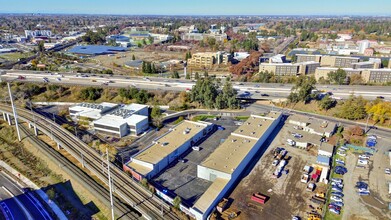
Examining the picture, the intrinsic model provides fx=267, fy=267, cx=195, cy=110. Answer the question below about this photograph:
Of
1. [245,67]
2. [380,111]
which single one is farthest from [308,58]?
[380,111]

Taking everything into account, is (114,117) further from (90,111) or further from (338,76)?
(338,76)

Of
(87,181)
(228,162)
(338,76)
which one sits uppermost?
(338,76)

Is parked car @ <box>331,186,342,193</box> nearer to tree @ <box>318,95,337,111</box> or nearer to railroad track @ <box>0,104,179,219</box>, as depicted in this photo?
railroad track @ <box>0,104,179,219</box>

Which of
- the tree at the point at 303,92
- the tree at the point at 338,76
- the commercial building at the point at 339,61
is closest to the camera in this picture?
the tree at the point at 303,92

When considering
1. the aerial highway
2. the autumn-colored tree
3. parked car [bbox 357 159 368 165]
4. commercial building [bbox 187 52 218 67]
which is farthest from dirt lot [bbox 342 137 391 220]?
commercial building [bbox 187 52 218 67]

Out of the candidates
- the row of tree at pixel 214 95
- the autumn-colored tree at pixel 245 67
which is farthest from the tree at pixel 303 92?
the autumn-colored tree at pixel 245 67

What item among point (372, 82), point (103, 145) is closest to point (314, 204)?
point (103, 145)

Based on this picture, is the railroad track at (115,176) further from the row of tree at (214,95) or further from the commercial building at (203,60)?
the commercial building at (203,60)
